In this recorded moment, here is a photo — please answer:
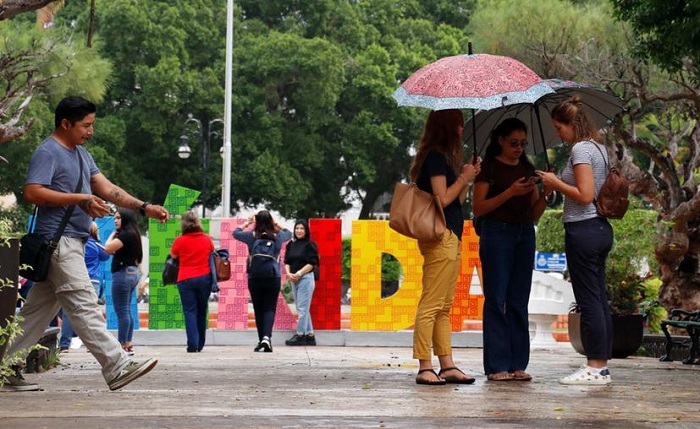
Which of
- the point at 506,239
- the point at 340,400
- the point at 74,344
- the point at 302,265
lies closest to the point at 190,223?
the point at 74,344

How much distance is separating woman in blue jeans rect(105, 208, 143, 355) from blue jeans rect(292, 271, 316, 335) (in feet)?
11.7

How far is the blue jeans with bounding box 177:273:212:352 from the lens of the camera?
51.7 feet

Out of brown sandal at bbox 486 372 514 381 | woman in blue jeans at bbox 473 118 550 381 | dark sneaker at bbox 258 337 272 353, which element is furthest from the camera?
dark sneaker at bbox 258 337 272 353

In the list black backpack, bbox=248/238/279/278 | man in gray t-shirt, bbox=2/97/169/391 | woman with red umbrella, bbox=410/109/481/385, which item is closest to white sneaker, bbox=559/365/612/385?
woman with red umbrella, bbox=410/109/481/385

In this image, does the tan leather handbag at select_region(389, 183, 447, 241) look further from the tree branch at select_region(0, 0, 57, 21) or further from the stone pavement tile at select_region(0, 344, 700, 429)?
the tree branch at select_region(0, 0, 57, 21)

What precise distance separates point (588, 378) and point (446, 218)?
1.50 m

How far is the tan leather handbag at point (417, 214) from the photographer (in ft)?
30.1

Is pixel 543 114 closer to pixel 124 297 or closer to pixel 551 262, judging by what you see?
pixel 124 297

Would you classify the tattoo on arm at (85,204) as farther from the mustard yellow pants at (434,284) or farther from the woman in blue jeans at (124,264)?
the woman in blue jeans at (124,264)

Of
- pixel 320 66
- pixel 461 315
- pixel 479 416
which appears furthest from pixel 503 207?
pixel 320 66

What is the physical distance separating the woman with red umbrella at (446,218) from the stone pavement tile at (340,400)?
1.12ft

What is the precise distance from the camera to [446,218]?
30.6ft

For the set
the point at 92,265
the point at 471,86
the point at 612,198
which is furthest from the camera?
the point at 92,265

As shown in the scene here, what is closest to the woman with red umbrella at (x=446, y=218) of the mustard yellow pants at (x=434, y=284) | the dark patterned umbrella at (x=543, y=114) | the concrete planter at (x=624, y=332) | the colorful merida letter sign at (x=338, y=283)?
the mustard yellow pants at (x=434, y=284)
